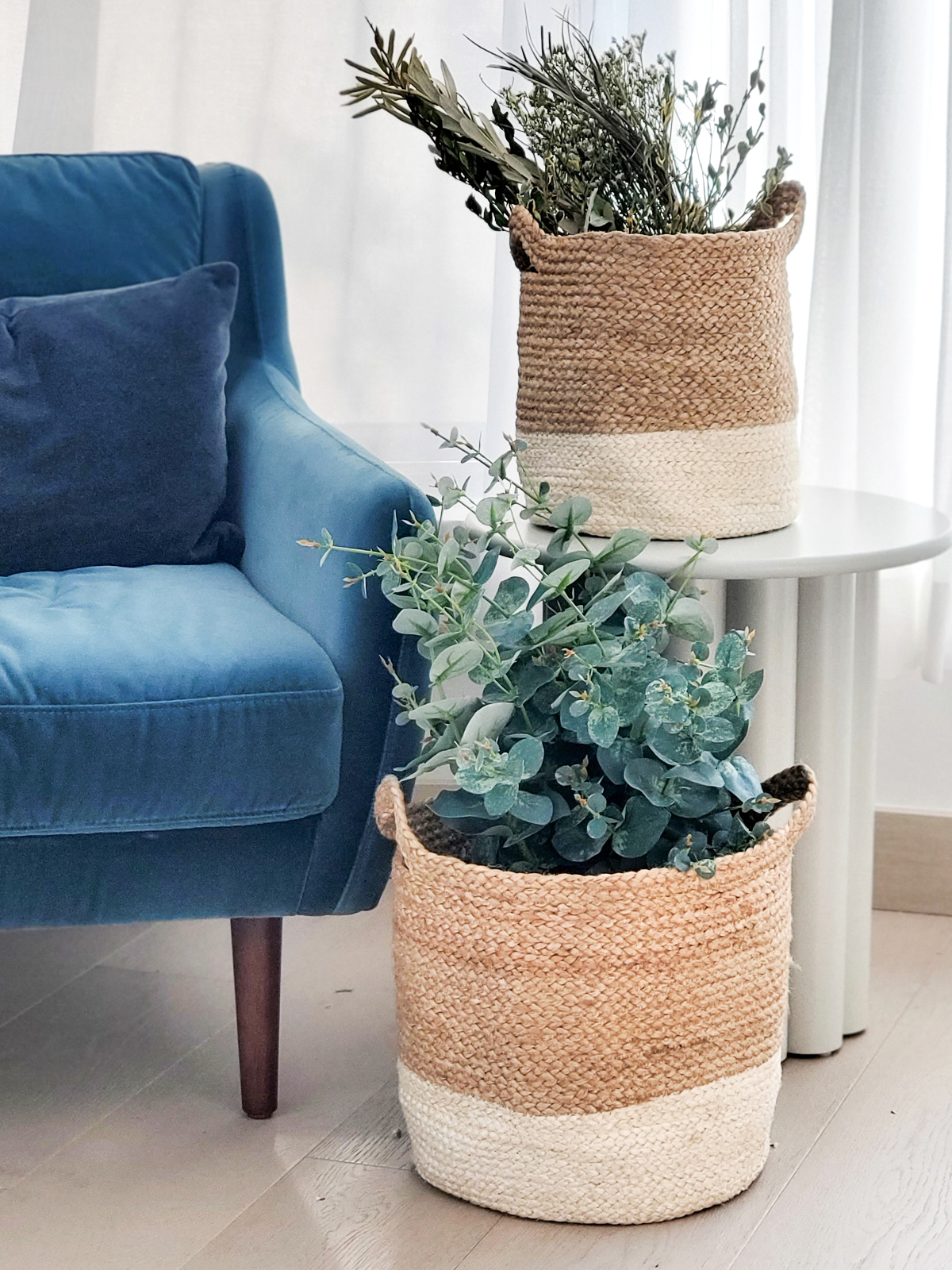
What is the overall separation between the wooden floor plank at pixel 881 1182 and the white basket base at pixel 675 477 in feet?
1.74

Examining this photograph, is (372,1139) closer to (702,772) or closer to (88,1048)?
(88,1048)

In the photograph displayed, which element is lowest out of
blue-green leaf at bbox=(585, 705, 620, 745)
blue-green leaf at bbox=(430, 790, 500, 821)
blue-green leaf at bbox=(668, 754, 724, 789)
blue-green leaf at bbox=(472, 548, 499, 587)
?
blue-green leaf at bbox=(430, 790, 500, 821)

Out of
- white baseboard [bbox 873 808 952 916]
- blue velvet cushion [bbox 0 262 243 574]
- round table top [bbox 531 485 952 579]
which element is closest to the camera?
round table top [bbox 531 485 952 579]

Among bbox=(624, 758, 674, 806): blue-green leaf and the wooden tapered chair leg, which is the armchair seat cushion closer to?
the wooden tapered chair leg

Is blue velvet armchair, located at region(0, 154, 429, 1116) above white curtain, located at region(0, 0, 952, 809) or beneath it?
beneath

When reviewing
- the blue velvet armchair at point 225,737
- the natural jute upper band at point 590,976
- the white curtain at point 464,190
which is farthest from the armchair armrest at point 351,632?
the white curtain at point 464,190

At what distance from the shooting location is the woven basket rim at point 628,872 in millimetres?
1098

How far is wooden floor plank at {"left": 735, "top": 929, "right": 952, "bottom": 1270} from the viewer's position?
1129mm

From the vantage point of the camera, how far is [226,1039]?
1.49 m

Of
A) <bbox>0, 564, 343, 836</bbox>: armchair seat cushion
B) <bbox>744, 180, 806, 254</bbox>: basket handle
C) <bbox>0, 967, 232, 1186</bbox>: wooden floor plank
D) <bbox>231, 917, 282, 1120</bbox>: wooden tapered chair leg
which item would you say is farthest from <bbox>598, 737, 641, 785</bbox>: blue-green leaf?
<bbox>0, 967, 232, 1186</bbox>: wooden floor plank

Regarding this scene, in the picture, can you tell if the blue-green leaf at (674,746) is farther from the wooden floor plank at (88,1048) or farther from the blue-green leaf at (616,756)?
the wooden floor plank at (88,1048)

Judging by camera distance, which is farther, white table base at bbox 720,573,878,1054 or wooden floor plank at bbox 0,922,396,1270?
white table base at bbox 720,573,878,1054

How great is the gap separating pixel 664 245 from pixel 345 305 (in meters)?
0.80

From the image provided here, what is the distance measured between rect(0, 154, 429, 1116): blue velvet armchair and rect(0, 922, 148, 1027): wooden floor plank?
38 centimetres
